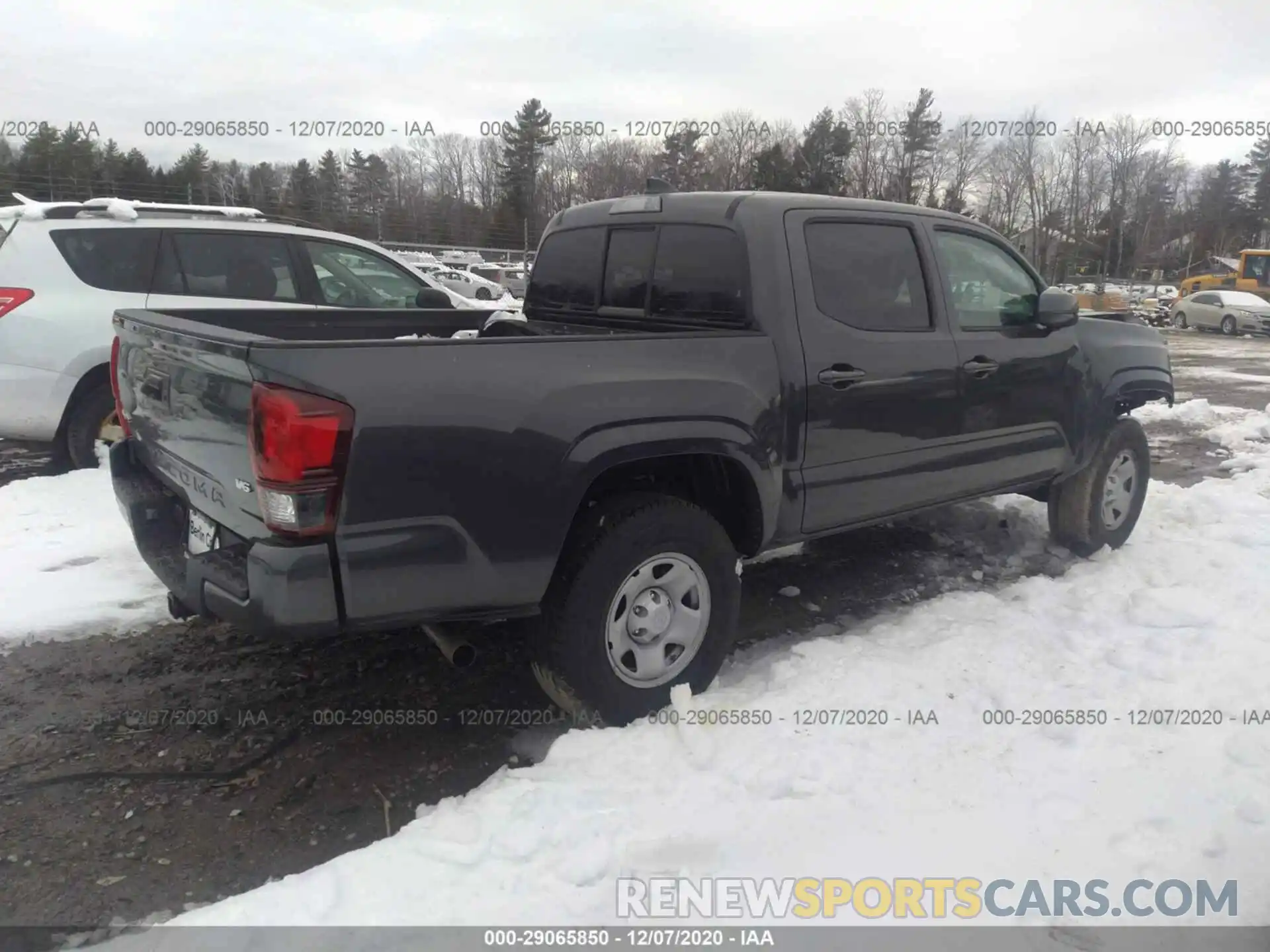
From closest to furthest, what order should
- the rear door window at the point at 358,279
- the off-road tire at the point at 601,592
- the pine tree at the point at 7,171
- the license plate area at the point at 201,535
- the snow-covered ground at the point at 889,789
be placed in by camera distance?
the snow-covered ground at the point at 889,789
the license plate area at the point at 201,535
the off-road tire at the point at 601,592
the rear door window at the point at 358,279
the pine tree at the point at 7,171

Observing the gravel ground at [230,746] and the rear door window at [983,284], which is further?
the rear door window at [983,284]

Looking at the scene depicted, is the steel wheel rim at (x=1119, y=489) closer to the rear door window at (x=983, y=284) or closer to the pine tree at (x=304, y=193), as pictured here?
the rear door window at (x=983, y=284)

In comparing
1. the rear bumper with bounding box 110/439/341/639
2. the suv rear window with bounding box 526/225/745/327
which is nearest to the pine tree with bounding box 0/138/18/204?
the suv rear window with bounding box 526/225/745/327

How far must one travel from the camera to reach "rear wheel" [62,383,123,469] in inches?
237

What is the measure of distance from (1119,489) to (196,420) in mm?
4926

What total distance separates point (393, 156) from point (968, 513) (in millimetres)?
54206

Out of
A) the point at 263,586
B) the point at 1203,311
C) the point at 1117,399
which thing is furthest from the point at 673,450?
the point at 1203,311

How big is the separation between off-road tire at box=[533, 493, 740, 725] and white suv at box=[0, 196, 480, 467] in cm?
316

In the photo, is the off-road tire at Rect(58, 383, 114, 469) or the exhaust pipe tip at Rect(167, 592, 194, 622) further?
the off-road tire at Rect(58, 383, 114, 469)

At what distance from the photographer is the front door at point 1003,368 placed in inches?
172

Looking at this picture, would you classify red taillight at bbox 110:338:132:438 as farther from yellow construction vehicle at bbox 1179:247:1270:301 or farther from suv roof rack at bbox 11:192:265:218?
yellow construction vehicle at bbox 1179:247:1270:301

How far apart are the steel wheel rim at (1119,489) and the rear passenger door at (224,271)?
5459 millimetres

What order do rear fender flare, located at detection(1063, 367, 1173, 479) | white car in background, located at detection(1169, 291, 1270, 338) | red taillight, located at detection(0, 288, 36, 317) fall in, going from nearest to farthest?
1. rear fender flare, located at detection(1063, 367, 1173, 479)
2. red taillight, located at detection(0, 288, 36, 317)
3. white car in background, located at detection(1169, 291, 1270, 338)

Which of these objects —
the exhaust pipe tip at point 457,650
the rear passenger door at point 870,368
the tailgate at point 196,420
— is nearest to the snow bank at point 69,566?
the tailgate at point 196,420
